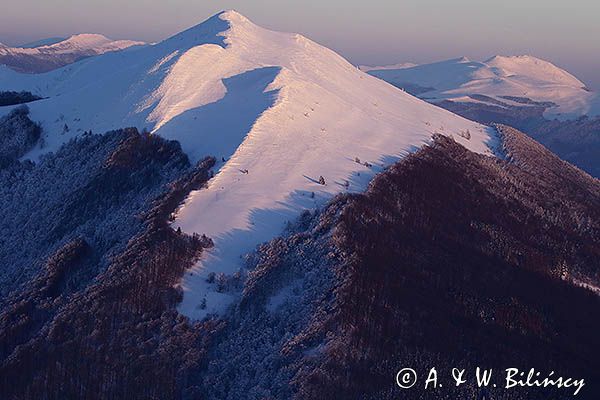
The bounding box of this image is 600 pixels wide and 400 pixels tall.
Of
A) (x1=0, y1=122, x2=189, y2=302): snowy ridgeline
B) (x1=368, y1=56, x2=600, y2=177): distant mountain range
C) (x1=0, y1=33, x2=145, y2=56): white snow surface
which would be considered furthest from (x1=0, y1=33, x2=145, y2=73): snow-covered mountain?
(x1=0, y1=122, x2=189, y2=302): snowy ridgeline

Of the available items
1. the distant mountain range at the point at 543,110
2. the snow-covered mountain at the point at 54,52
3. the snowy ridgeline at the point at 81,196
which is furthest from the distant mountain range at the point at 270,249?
the snow-covered mountain at the point at 54,52

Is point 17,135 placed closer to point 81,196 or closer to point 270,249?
point 81,196

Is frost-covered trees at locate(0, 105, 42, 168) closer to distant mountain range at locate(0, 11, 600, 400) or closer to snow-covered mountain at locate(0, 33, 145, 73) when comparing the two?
distant mountain range at locate(0, 11, 600, 400)

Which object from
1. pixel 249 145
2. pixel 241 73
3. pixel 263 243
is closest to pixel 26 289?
pixel 263 243

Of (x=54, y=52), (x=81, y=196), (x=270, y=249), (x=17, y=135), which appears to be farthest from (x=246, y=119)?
(x=54, y=52)

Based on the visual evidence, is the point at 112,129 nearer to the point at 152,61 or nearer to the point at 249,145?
the point at 249,145

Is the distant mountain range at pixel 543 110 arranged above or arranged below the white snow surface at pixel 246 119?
below

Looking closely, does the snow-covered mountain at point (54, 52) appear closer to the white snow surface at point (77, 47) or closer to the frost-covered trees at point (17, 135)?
the white snow surface at point (77, 47)
